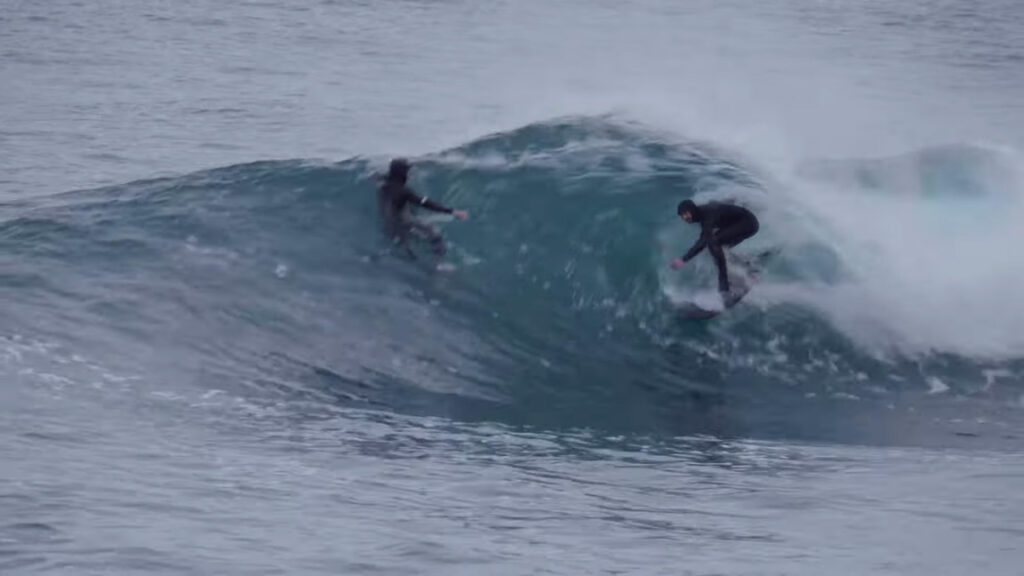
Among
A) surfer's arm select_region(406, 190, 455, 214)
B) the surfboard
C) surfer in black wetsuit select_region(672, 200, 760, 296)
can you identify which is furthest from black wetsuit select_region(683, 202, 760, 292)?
surfer's arm select_region(406, 190, 455, 214)

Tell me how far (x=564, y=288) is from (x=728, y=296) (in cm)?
217

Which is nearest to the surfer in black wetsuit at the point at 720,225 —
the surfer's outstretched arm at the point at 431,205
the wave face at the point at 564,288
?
the wave face at the point at 564,288

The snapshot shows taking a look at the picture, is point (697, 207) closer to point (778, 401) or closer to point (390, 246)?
point (778, 401)

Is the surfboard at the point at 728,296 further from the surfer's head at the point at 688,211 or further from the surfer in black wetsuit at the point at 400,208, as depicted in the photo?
the surfer in black wetsuit at the point at 400,208

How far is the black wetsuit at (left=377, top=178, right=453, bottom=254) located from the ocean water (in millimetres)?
303

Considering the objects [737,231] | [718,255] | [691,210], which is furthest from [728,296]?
[691,210]

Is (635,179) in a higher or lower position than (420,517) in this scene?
higher

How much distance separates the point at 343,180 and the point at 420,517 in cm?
1031

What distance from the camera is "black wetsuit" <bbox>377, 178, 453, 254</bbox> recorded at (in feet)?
63.6

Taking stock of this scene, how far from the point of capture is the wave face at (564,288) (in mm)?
16812

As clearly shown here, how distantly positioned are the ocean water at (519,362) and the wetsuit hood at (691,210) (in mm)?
1295

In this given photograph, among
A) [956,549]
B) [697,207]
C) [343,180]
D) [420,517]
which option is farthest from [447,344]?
[956,549]

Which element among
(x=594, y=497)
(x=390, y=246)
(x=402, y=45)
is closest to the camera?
(x=594, y=497)

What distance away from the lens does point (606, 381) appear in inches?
688
